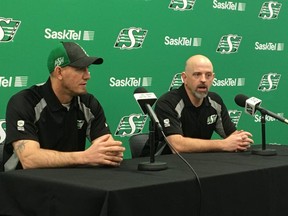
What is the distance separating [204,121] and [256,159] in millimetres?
878

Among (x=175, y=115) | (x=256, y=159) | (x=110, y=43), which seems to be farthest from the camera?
(x=110, y=43)

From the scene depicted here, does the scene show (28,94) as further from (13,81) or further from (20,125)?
(13,81)

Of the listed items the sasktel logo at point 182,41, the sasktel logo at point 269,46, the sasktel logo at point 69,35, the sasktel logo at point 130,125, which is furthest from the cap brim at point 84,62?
the sasktel logo at point 269,46

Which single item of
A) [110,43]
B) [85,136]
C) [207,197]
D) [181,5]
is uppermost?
[181,5]

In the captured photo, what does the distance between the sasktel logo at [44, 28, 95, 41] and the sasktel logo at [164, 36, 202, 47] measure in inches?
30.2

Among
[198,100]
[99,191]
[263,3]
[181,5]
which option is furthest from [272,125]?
[99,191]

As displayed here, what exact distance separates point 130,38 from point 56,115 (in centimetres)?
159

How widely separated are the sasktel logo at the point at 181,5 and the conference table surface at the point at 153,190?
211 cm

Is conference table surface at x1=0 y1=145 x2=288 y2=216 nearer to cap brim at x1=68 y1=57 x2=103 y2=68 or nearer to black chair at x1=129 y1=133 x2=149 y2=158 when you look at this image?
cap brim at x1=68 y1=57 x2=103 y2=68

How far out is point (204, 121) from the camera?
377 cm

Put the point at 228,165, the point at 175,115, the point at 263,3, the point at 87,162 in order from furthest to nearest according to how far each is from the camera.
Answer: the point at 263,3, the point at 175,115, the point at 228,165, the point at 87,162

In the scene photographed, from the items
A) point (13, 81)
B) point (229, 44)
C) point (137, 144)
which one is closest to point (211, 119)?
point (137, 144)

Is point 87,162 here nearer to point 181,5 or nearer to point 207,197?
point 207,197

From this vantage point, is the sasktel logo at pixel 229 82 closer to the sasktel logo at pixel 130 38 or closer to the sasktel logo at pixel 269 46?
the sasktel logo at pixel 269 46
